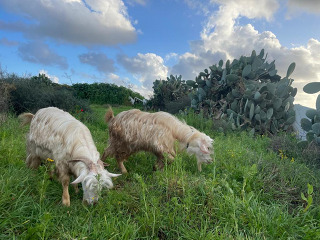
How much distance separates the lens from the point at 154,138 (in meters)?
5.21

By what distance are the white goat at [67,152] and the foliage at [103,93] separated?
16638 mm

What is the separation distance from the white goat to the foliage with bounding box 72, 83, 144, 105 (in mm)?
16638

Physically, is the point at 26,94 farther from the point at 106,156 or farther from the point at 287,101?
the point at 287,101

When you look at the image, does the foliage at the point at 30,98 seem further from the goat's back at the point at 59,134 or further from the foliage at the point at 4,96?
the goat's back at the point at 59,134

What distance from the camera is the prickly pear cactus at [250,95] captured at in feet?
33.8

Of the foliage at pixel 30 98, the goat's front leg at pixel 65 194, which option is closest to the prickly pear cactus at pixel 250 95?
the foliage at pixel 30 98

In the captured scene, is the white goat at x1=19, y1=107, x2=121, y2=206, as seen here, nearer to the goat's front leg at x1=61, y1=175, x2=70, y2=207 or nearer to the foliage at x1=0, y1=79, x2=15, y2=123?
the goat's front leg at x1=61, y1=175, x2=70, y2=207

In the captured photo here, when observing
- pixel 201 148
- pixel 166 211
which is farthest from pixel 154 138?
pixel 166 211

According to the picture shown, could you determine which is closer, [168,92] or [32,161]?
[32,161]

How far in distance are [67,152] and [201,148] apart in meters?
2.38

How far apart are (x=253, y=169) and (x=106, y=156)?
3.14 m

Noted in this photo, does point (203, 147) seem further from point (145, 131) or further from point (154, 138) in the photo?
point (145, 131)

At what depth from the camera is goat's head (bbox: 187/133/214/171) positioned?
5.06m

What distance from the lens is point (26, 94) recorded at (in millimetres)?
11523
